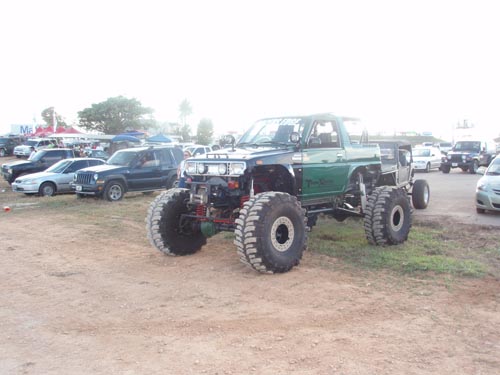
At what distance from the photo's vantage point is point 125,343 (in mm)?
4734

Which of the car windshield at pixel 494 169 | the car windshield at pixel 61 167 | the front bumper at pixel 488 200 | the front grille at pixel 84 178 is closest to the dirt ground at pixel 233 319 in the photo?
the front bumper at pixel 488 200

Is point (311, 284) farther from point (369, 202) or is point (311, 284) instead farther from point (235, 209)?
point (369, 202)

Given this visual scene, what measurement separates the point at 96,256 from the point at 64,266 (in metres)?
0.74

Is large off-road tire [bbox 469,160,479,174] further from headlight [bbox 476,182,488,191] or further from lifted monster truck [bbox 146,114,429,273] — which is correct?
lifted monster truck [bbox 146,114,429,273]

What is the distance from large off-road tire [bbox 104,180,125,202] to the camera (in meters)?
16.6

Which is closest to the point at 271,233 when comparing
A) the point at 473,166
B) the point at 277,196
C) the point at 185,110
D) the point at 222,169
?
the point at 277,196

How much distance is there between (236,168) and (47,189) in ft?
44.8

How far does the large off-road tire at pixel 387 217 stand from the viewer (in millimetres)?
8406

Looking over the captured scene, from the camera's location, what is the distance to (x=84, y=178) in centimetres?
1678

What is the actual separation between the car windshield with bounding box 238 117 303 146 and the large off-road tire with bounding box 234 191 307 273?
153 centimetres

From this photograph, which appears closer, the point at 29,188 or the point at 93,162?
the point at 29,188

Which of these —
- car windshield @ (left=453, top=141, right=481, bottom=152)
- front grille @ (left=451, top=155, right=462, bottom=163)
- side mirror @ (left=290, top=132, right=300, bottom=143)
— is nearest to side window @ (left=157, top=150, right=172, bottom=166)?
side mirror @ (left=290, top=132, right=300, bottom=143)

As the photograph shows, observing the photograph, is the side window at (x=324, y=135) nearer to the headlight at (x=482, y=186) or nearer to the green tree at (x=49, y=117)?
the headlight at (x=482, y=186)

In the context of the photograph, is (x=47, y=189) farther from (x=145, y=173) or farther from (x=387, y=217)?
(x=387, y=217)
